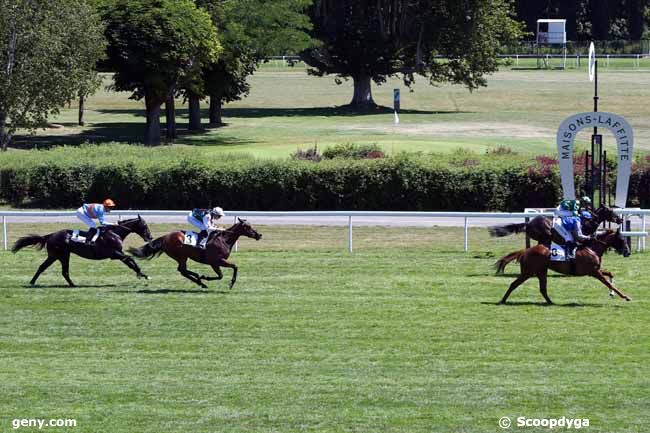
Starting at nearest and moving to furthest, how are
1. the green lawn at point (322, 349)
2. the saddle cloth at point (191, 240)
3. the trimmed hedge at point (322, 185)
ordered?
the green lawn at point (322, 349) → the saddle cloth at point (191, 240) → the trimmed hedge at point (322, 185)

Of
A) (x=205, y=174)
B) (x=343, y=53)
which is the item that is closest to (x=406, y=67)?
(x=343, y=53)

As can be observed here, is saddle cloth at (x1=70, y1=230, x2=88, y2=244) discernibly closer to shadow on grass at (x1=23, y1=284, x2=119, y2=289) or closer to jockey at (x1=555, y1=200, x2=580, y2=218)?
shadow on grass at (x1=23, y1=284, x2=119, y2=289)

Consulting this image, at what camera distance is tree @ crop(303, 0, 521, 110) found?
2111 inches

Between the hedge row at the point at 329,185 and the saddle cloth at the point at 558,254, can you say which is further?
the hedge row at the point at 329,185

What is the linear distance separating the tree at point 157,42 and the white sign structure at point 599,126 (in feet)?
66.9

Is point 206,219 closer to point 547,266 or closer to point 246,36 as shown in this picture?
point 547,266

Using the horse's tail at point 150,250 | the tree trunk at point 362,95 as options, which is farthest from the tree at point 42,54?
the tree trunk at point 362,95

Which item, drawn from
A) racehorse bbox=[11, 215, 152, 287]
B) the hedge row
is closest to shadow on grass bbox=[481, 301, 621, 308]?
racehorse bbox=[11, 215, 152, 287]

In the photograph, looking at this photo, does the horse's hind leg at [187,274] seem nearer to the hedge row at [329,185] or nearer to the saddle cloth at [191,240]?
the saddle cloth at [191,240]

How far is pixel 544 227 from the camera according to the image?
55.1ft

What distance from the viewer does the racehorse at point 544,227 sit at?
15.5 m

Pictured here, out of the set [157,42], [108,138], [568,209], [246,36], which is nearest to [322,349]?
[568,209]

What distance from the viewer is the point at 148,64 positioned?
3812 cm

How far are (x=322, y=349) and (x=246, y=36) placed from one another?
3175 cm
